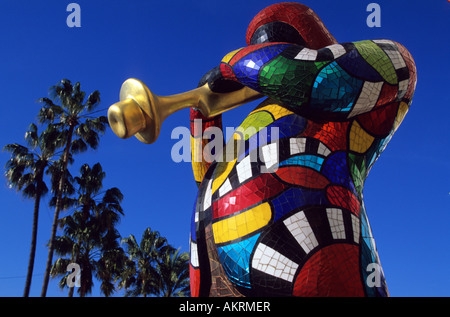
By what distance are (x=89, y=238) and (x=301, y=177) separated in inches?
457

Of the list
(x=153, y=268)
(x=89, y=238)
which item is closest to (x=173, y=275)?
(x=153, y=268)

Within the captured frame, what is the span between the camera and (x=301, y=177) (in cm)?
393

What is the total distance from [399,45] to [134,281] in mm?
17137

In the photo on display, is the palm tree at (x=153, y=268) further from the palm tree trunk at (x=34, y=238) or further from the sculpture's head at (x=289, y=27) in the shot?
the sculpture's head at (x=289, y=27)

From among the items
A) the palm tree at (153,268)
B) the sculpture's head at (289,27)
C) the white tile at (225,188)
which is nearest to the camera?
the white tile at (225,188)

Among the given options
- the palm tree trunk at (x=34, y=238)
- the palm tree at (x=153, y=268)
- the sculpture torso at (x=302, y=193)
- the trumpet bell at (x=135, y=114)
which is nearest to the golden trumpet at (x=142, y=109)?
the trumpet bell at (x=135, y=114)

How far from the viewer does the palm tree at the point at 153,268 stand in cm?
1953

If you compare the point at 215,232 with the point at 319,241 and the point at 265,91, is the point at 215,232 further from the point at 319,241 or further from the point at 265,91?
the point at 265,91

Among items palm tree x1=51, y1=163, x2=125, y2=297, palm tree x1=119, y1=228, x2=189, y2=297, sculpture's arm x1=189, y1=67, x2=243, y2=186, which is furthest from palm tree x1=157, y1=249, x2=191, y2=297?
sculpture's arm x1=189, y1=67, x2=243, y2=186

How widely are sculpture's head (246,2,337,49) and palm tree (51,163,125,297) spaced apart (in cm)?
1090

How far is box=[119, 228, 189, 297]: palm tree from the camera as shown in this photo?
19.5 meters

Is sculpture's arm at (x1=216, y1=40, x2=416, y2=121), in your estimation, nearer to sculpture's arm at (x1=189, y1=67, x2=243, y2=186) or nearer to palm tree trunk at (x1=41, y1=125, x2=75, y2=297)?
sculpture's arm at (x1=189, y1=67, x2=243, y2=186)

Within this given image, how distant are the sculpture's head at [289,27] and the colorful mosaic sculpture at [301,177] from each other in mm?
646
